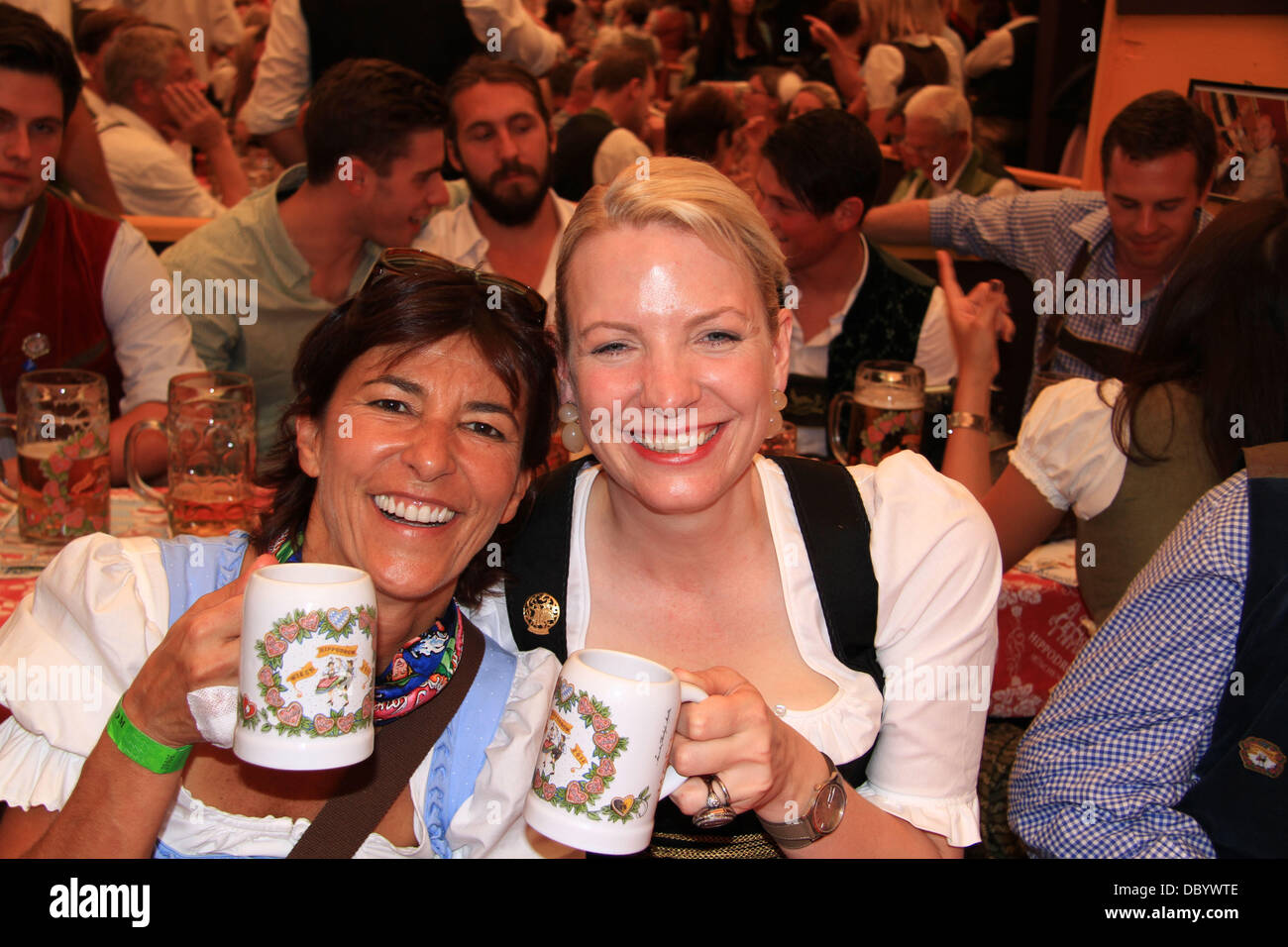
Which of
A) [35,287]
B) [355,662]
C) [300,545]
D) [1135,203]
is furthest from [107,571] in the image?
[1135,203]

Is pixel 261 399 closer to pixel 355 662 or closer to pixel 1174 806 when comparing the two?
pixel 355 662

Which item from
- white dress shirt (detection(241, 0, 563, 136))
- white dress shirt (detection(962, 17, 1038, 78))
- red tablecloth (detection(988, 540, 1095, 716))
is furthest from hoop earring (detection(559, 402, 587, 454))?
white dress shirt (detection(962, 17, 1038, 78))

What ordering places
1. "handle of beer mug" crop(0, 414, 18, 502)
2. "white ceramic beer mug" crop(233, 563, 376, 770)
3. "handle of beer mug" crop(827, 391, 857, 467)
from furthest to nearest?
"handle of beer mug" crop(827, 391, 857, 467)
"handle of beer mug" crop(0, 414, 18, 502)
"white ceramic beer mug" crop(233, 563, 376, 770)

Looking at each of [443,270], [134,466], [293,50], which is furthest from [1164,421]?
[293,50]

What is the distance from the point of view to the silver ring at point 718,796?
3.98ft

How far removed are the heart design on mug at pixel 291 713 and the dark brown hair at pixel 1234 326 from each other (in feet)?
4.95

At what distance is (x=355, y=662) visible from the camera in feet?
3.63

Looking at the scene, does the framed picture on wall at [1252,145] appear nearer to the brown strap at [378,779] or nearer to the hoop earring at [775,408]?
the hoop earring at [775,408]

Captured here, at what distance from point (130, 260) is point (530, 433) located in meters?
1.79

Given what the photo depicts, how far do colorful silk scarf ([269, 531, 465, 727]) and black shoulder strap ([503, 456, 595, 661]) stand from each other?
4.7 inches

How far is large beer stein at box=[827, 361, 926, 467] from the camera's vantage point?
7.74 feet

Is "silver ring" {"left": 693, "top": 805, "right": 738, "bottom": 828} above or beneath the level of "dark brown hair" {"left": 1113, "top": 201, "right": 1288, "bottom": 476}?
beneath

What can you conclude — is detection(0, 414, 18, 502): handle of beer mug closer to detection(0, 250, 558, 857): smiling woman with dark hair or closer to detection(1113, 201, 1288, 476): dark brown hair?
detection(0, 250, 558, 857): smiling woman with dark hair
